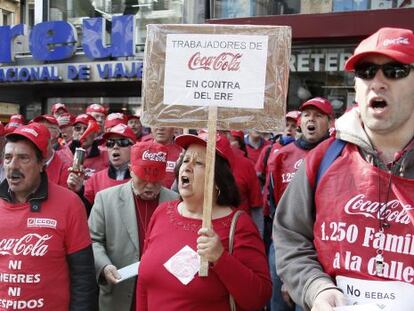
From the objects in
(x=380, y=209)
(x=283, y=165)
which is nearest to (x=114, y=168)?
(x=283, y=165)

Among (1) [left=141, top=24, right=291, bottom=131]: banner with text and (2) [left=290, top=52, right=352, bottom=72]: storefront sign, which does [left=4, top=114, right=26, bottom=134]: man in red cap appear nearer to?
(1) [left=141, top=24, right=291, bottom=131]: banner with text

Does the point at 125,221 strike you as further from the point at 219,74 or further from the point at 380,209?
the point at 380,209

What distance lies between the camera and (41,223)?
291 centimetres

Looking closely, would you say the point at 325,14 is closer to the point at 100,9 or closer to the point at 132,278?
the point at 132,278

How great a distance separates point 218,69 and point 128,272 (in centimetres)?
141

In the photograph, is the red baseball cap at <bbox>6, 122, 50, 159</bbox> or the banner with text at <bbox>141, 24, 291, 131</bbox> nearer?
the banner with text at <bbox>141, 24, 291, 131</bbox>

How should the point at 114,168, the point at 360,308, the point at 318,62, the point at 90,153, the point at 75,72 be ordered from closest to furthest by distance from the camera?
the point at 360,308
the point at 114,168
the point at 90,153
the point at 318,62
the point at 75,72

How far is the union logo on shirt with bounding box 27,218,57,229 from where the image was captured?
2.91 m

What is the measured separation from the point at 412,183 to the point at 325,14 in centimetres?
770

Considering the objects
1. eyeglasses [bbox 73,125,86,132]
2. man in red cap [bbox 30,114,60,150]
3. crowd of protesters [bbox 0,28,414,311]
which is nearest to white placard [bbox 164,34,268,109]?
crowd of protesters [bbox 0,28,414,311]

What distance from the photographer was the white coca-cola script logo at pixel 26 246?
2.88 metres

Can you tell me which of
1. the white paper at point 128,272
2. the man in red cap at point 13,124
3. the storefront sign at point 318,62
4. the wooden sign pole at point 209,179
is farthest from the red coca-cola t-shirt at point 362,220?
the storefront sign at point 318,62

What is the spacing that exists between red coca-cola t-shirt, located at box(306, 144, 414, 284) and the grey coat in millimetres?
1727

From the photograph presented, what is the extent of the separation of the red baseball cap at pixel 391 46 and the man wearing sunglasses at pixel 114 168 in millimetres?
2821
